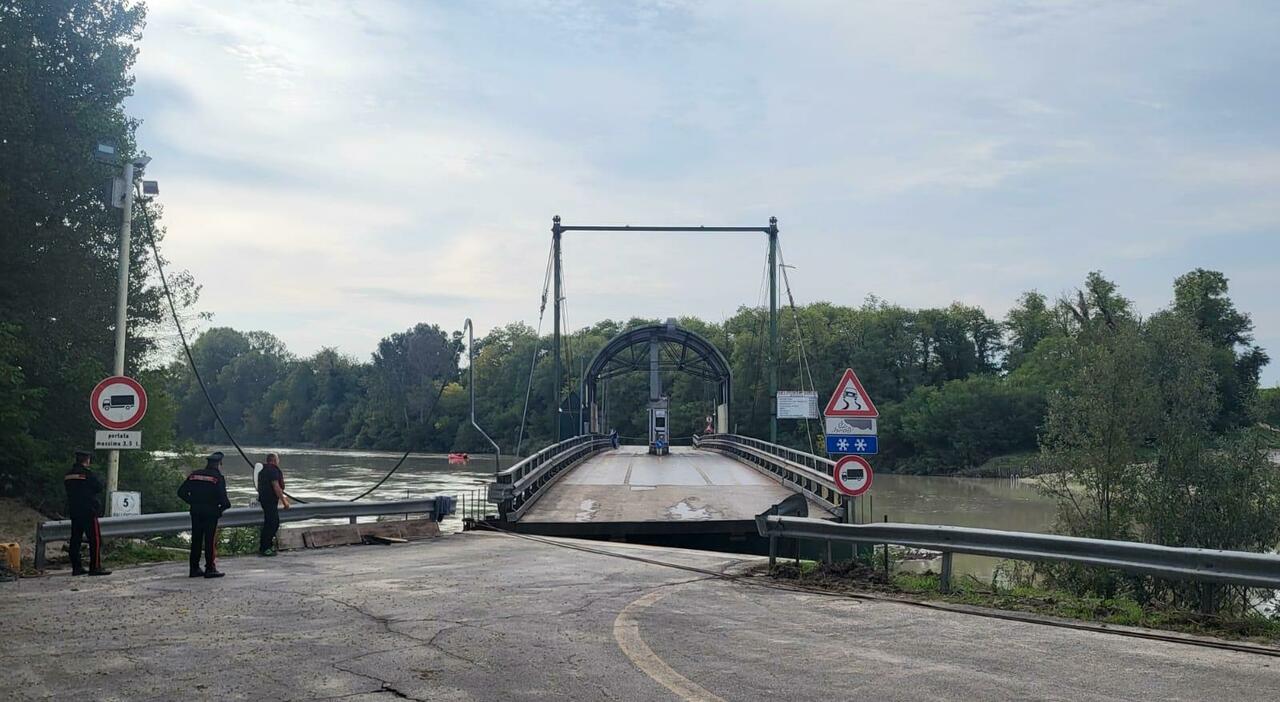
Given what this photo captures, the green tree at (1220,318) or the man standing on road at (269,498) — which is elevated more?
the green tree at (1220,318)

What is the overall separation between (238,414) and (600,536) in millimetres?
128958

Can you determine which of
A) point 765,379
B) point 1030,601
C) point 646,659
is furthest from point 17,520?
point 765,379

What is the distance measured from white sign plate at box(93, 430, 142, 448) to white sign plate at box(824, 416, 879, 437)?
946 cm

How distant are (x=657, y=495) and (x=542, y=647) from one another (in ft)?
55.4

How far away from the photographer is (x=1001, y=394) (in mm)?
94125

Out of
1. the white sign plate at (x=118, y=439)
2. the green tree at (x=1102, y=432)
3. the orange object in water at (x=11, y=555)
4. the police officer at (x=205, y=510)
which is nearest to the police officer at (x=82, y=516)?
the orange object in water at (x=11, y=555)

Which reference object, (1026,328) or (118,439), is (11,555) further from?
(1026,328)

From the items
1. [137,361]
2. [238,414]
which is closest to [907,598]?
[137,361]

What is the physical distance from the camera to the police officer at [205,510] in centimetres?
1204

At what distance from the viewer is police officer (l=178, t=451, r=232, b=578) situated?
1204cm

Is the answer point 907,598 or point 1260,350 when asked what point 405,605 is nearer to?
point 907,598

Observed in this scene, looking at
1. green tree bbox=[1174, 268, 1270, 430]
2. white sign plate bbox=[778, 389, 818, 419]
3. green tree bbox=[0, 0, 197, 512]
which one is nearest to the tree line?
green tree bbox=[1174, 268, 1270, 430]

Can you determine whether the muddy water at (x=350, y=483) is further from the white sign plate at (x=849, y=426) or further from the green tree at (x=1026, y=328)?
the green tree at (x=1026, y=328)

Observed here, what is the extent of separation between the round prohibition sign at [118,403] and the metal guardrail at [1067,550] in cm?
845
